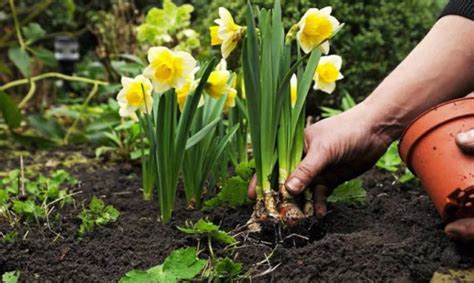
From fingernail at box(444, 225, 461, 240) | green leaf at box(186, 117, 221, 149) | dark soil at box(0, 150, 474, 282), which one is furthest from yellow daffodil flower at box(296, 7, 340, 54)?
fingernail at box(444, 225, 461, 240)

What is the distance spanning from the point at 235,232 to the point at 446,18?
828mm

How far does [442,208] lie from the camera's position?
1811 mm

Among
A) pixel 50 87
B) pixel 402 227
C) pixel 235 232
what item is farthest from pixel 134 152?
pixel 50 87

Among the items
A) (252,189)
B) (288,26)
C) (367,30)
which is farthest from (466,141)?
(367,30)

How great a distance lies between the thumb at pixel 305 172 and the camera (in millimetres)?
2016

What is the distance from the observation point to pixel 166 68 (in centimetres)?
201

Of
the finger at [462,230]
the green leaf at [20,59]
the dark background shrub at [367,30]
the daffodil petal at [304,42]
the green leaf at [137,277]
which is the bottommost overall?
the green leaf at [20,59]

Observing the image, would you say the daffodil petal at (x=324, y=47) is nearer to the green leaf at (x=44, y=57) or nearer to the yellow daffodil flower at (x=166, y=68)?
the yellow daffodil flower at (x=166, y=68)

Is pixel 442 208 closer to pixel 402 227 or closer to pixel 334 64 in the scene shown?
pixel 402 227

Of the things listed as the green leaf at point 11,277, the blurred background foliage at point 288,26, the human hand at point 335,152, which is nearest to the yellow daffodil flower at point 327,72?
the human hand at point 335,152

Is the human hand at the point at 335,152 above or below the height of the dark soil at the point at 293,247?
above

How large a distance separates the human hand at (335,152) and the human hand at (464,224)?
1.13ft

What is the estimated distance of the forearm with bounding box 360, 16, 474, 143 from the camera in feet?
6.91

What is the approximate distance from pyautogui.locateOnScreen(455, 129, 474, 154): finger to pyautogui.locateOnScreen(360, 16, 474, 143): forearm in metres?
0.34
